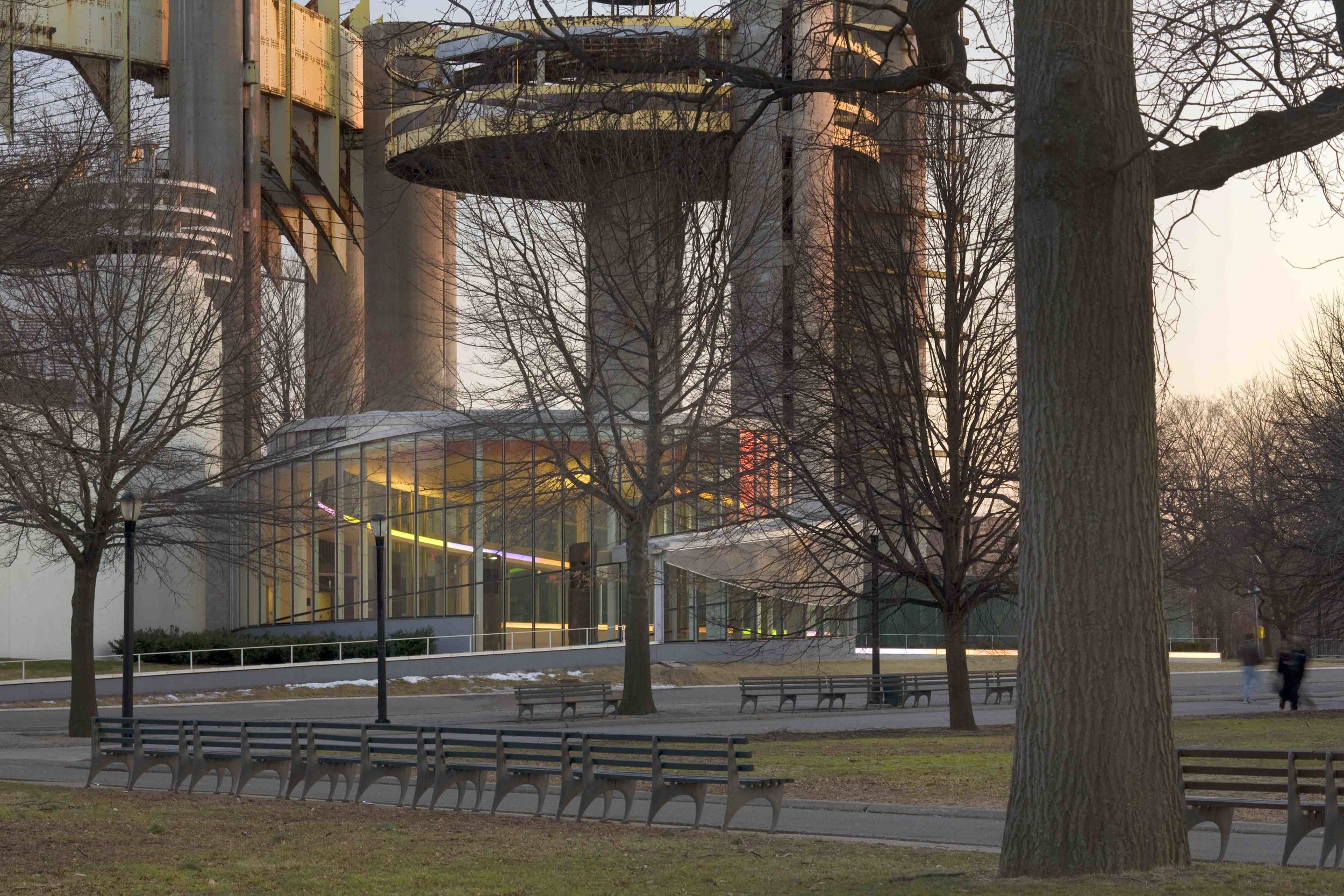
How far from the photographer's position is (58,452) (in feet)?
81.6

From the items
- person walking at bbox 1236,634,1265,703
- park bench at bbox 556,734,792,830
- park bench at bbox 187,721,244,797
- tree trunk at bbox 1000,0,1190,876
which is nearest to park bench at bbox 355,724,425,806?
park bench at bbox 187,721,244,797

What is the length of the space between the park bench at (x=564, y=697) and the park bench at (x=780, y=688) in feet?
9.39

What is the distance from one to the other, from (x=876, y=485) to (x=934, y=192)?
4985 mm

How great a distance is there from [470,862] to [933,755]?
9565 mm

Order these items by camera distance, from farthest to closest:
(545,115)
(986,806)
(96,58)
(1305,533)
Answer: (96,58) < (1305,533) < (986,806) < (545,115)

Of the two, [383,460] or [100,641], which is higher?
[383,460]

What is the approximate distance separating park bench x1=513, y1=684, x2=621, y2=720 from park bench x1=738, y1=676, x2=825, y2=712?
286cm

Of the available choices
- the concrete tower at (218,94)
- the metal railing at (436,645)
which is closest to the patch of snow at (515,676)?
the metal railing at (436,645)

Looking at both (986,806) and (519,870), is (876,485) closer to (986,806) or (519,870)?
(986,806)

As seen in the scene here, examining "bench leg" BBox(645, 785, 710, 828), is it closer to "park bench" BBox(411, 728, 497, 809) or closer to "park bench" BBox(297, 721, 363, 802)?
"park bench" BBox(411, 728, 497, 809)

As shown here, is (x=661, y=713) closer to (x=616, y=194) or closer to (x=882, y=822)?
(x=616, y=194)

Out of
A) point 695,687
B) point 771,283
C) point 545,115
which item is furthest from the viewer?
point 695,687

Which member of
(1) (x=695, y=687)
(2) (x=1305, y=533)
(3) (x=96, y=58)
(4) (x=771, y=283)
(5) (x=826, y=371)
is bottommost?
(1) (x=695, y=687)

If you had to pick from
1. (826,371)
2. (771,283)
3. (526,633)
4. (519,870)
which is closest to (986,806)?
(519,870)
